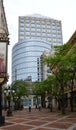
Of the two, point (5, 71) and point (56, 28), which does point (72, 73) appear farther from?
point (56, 28)

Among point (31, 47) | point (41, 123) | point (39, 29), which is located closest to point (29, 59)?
point (31, 47)

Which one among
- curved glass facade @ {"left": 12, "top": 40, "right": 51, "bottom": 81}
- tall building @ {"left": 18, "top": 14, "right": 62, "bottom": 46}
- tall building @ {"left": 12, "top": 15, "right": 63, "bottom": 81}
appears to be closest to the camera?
curved glass facade @ {"left": 12, "top": 40, "right": 51, "bottom": 81}

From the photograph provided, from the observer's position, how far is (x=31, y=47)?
146 meters

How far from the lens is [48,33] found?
18050 centimetres

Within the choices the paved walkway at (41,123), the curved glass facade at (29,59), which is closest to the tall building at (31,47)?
the curved glass facade at (29,59)

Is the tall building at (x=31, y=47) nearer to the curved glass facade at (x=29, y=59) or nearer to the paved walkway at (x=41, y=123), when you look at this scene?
the curved glass facade at (x=29, y=59)

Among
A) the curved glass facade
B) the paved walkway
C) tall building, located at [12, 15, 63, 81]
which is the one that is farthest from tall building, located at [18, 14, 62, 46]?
the paved walkway

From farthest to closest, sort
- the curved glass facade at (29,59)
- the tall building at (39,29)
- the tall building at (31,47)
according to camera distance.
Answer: the tall building at (39,29) → the tall building at (31,47) → the curved glass facade at (29,59)

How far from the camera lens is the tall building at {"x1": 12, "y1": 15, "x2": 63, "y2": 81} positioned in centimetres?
14588

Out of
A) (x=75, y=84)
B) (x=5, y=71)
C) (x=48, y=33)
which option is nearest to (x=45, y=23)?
(x=48, y=33)

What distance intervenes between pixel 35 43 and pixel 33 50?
4.28 m

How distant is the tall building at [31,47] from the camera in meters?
146

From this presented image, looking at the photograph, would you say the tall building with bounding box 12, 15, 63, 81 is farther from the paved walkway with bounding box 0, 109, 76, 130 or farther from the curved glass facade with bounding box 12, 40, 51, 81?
the paved walkway with bounding box 0, 109, 76, 130

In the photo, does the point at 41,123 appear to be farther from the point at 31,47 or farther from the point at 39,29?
the point at 39,29
